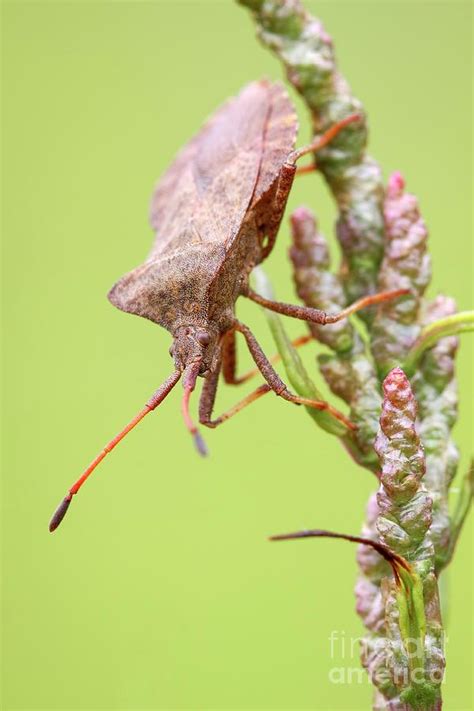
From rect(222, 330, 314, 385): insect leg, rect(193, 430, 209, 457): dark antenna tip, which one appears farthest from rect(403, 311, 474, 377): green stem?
rect(222, 330, 314, 385): insect leg

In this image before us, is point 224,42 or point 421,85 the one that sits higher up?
point 224,42

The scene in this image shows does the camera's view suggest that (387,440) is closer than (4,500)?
Yes

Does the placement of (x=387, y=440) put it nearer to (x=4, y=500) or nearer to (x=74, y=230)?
(x=4, y=500)

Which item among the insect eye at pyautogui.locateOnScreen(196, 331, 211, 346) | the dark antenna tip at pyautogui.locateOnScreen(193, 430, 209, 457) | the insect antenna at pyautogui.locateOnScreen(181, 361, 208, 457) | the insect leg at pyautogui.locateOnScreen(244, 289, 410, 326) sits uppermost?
the insect leg at pyautogui.locateOnScreen(244, 289, 410, 326)

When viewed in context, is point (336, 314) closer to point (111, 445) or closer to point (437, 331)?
point (437, 331)

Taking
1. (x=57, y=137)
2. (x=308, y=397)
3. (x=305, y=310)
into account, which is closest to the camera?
(x=308, y=397)

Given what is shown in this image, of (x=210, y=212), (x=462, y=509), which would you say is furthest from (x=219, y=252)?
(x=462, y=509)

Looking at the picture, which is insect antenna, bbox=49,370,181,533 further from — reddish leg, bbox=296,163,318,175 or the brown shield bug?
reddish leg, bbox=296,163,318,175

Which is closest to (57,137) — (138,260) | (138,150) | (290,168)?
(138,150)
